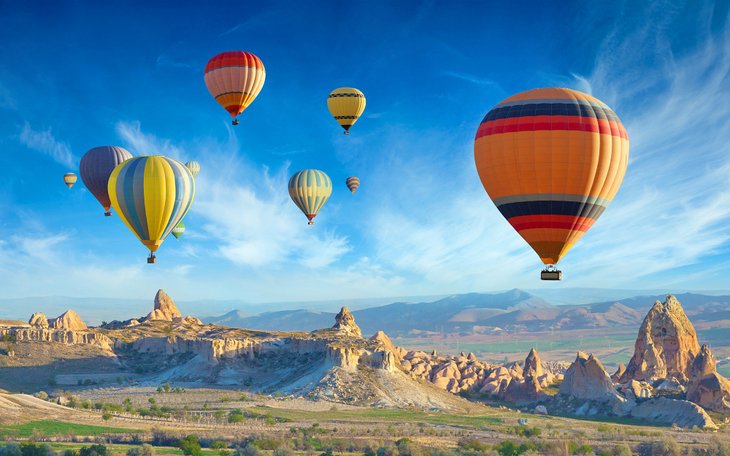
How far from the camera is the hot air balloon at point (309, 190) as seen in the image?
5285 inches

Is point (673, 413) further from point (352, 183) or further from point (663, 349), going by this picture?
point (352, 183)

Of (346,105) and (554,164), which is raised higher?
(346,105)

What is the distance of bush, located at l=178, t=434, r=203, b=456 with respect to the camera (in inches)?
3610

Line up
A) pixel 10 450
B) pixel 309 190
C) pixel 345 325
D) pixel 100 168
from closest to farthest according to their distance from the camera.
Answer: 1. pixel 10 450
2. pixel 100 168
3. pixel 309 190
4. pixel 345 325

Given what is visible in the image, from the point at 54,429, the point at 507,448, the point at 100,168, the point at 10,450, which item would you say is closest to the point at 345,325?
the point at 100,168

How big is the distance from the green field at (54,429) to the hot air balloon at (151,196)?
21.6 metres

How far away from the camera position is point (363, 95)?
129875mm

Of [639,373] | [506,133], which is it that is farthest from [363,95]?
[639,373]

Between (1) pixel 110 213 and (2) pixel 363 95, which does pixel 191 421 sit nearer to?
(1) pixel 110 213

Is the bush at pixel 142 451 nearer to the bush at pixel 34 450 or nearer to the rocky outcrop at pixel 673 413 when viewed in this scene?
the bush at pixel 34 450

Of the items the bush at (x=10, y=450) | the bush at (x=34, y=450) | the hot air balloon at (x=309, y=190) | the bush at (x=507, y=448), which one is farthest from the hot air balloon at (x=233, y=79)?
the bush at (x=507, y=448)

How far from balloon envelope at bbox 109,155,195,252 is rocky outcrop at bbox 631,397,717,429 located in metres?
70.7

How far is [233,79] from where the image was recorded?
370 feet

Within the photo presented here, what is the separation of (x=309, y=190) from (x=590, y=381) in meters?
50.4
